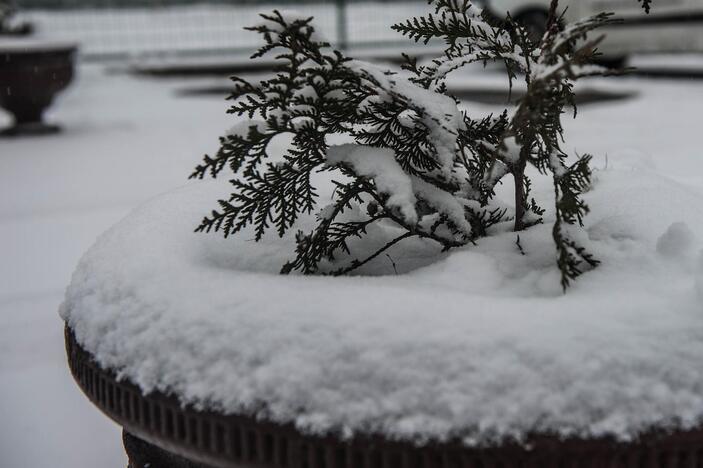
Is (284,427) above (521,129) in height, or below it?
below

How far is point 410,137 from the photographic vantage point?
1.31 m

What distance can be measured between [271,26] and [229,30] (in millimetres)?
16383

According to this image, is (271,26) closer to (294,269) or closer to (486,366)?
(294,269)

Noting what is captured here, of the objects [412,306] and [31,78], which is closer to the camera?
[412,306]

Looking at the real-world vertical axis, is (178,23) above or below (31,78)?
below

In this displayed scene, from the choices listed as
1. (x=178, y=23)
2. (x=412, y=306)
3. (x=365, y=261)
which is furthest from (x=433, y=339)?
(x=178, y=23)

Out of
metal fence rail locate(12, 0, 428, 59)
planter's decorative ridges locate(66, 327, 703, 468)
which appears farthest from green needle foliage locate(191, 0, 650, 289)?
metal fence rail locate(12, 0, 428, 59)

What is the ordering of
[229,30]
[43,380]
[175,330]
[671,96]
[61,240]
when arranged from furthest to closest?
[229,30]
[671,96]
[61,240]
[43,380]
[175,330]

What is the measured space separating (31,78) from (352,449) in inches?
272

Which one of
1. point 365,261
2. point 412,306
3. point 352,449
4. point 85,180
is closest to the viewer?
point 352,449

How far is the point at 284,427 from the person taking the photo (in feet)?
2.92

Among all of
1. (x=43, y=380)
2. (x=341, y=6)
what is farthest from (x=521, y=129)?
(x=341, y=6)

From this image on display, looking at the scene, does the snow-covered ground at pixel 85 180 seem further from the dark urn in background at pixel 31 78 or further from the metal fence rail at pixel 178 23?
the metal fence rail at pixel 178 23

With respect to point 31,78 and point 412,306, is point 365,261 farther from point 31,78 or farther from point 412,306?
point 31,78
